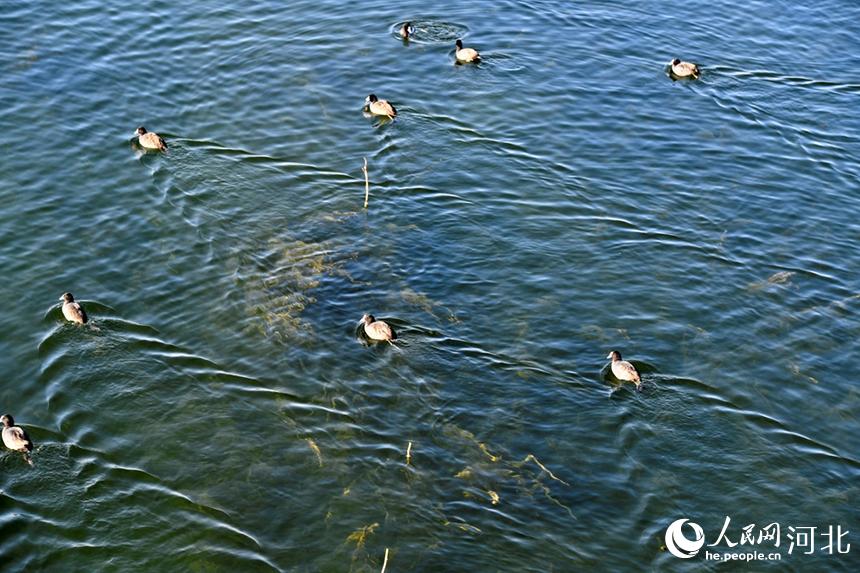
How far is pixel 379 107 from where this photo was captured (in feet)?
98.1

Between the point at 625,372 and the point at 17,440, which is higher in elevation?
the point at 17,440

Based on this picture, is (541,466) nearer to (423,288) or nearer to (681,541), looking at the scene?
(681,541)

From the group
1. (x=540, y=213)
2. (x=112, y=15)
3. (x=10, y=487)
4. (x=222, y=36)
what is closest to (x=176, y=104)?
(x=222, y=36)

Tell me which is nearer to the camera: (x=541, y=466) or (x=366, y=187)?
(x=541, y=466)

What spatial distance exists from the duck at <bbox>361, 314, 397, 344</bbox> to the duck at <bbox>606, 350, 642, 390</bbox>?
4738 mm

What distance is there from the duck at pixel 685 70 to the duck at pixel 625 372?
578 inches

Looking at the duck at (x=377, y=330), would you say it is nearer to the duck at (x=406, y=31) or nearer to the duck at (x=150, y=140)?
the duck at (x=150, y=140)

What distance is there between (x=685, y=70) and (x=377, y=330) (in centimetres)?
1620

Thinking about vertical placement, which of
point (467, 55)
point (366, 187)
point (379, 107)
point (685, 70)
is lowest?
point (366, 187)

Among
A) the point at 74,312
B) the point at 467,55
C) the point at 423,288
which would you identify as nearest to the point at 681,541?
the point at 423,288

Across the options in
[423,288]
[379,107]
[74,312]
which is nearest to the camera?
[74,312]

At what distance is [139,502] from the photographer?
60.0 feet

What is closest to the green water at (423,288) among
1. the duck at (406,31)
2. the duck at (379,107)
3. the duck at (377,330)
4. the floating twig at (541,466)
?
the floating twig at (541,466)

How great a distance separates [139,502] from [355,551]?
4.12 m
